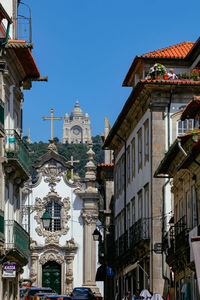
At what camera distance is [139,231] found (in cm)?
4178

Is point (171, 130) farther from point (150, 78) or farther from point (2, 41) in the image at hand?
point (2, 41)

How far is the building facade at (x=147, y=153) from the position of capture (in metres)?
39.4

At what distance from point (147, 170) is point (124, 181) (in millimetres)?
8075

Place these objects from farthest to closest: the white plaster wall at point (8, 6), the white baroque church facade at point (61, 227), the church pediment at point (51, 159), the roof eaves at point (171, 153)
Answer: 1. the church pediment at point (51, 159)
2. the white baroque church facade at point (61, 227)
3. the white plaster wall at point (8, 6)
4. the roof eaves at point (171, 153)

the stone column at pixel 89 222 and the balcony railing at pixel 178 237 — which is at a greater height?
the stone column at pixel 89 222

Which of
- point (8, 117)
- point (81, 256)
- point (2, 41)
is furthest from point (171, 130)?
point (81, 256)

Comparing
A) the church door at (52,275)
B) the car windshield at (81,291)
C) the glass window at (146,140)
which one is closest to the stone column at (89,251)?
the church door at (52,275)

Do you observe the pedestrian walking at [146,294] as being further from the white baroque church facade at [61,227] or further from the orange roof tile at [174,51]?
the white baroque church facade at [61,227]

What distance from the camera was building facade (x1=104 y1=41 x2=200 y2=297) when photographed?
129ft

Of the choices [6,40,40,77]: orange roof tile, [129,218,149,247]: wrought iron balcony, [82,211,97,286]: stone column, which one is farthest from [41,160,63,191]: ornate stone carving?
[6,40,40,77]: orange roof tile

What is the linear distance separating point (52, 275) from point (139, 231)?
30.9 metres

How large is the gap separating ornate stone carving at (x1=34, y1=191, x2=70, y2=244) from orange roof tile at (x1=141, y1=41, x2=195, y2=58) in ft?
90.5

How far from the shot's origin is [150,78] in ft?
132

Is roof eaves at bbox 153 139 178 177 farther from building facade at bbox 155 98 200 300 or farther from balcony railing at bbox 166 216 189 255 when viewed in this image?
balcony railing at bbox 166 216 189 255
